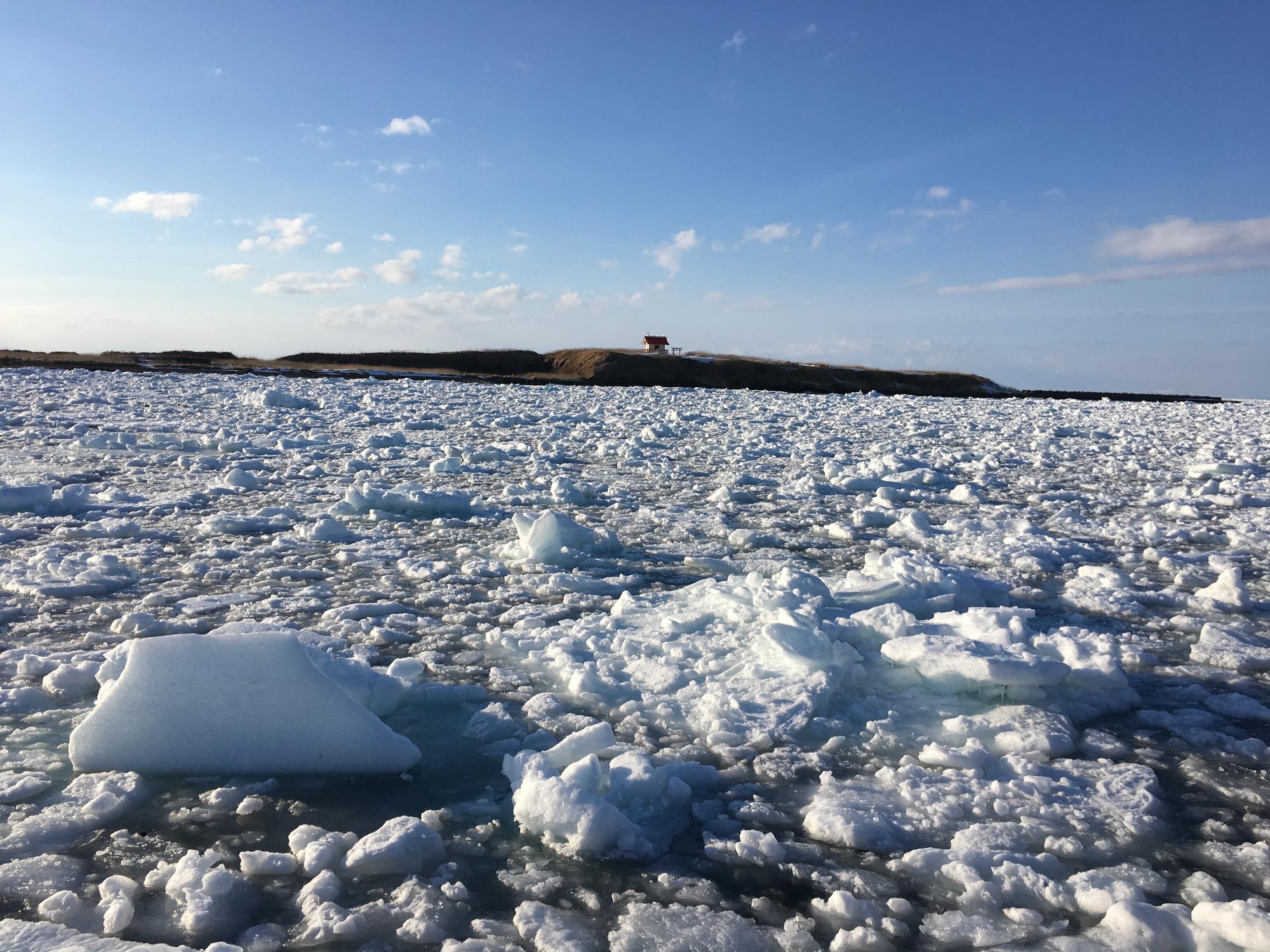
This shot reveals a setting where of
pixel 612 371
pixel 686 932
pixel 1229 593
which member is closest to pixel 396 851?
pixel 686 932

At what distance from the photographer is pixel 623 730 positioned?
8.08 ft

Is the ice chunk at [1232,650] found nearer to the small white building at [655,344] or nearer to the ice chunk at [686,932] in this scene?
the ice chunk at [686,932]

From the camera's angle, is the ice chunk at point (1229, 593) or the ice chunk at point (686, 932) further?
the ice chunk at point (1229, 593)

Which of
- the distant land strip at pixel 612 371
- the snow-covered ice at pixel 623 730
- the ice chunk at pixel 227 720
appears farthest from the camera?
the distant land strip at pixel 612 371

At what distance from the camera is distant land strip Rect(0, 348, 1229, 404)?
30406 millimetres

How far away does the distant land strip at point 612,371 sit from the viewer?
30406 mm

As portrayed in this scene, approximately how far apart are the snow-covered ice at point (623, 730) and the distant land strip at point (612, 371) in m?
24.7

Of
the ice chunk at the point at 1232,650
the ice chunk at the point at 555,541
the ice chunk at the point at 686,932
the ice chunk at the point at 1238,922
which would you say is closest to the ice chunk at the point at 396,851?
the ice chunk at the point at 686,932

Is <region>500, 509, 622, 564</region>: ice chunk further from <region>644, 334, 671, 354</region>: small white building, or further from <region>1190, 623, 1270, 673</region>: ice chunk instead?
<region>644, 334, 671, 354</region>: small white building

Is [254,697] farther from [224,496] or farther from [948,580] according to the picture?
[224,496]

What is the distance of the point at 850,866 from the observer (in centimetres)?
181

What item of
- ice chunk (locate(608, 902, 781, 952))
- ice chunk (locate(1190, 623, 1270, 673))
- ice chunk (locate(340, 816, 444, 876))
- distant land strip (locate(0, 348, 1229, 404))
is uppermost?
distant land strip (locate(0, 348, 1229, 404))

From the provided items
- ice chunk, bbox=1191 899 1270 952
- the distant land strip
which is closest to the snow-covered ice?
ice chunk, bbox=1191 899 1270 952

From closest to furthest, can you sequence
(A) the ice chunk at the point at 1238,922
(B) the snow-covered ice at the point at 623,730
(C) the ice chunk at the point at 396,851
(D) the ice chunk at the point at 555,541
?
(A) the ice chunk at the point at 1238,922
(B) the snow-covered ice at the point at 623,730
(C) the ice chunk at the point at 396,851
(D) the ice chunk at the point at 555,541
